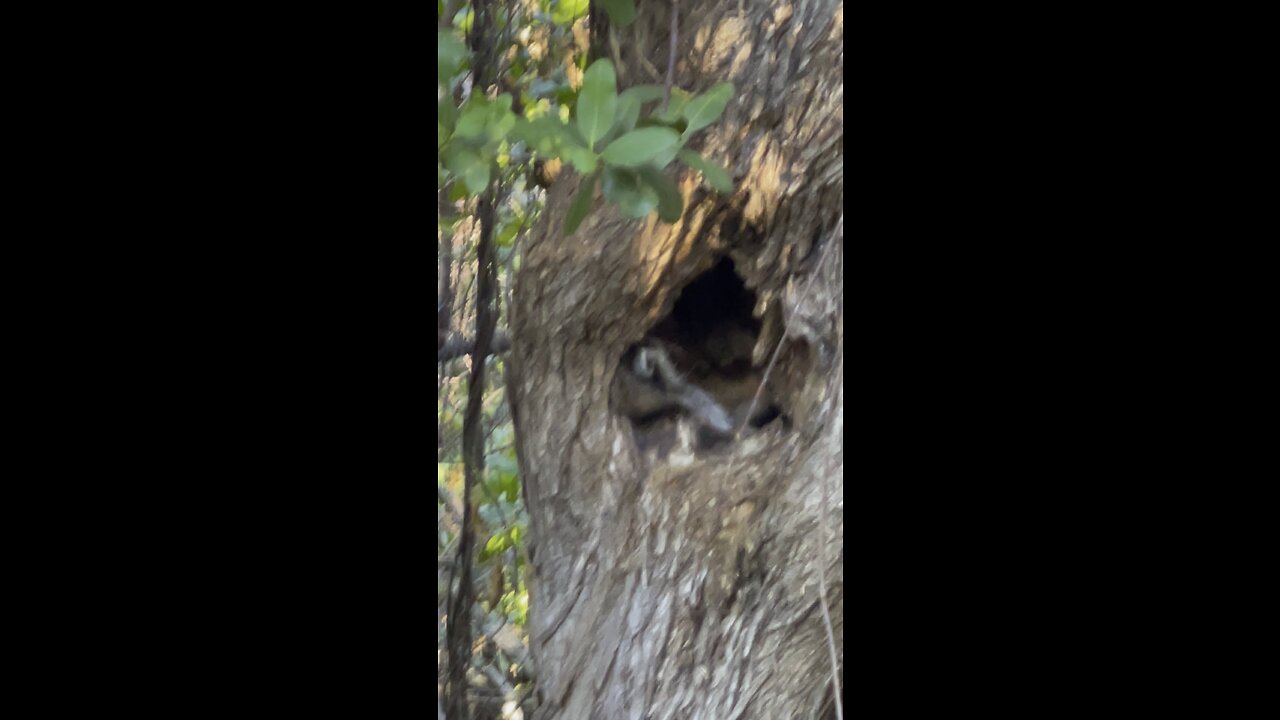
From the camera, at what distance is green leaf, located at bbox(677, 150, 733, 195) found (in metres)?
0.86

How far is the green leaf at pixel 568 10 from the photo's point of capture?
3.24 ft

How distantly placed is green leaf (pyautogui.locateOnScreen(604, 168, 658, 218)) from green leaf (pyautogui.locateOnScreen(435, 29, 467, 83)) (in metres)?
0.15

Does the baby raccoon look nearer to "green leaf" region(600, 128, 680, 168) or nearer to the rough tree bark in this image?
the rough tree bark

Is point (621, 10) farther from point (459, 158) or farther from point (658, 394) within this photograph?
point (658, 394)

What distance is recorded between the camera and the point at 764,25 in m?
0.99

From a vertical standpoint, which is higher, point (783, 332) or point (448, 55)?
point (448, 55)

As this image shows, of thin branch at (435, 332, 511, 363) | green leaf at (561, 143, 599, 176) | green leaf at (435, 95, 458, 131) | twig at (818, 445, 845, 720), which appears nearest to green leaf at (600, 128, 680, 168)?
green leaf at (561, 143, 599, 176)

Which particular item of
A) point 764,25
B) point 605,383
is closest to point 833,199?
point 764,25

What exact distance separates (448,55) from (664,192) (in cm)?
20

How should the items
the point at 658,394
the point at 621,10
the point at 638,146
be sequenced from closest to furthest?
the point at 638,146, the point at 621,10, the point at 658,394

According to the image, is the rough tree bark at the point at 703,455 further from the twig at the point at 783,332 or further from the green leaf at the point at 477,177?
the green leaf at the point at 477,177

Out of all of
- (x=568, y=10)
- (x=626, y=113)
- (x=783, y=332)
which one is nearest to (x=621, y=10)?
(x=568, y=10)

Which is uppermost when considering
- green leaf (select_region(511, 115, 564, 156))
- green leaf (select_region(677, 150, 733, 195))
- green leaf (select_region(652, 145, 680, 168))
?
green leaf (select_region(511, 115, 564, 156))

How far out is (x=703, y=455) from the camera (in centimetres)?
104
